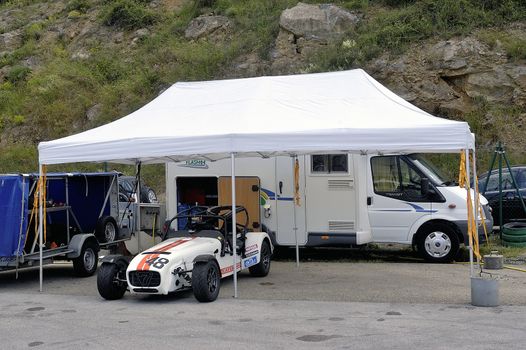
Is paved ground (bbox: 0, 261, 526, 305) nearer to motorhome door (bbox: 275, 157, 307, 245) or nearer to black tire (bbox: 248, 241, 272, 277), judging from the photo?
black tire (bbox: 248, 241, 272, 277)

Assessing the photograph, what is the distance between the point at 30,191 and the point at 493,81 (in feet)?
52.0

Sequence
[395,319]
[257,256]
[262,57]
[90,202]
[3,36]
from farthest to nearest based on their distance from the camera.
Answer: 1. [3,36]
2. [262,57]
3. [90,202]
4. [257,256]
5. [395,319]

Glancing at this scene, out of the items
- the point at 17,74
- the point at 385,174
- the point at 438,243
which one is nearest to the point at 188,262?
the point at 385,174

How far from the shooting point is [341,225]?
1335 cm

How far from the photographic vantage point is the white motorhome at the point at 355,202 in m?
13.3

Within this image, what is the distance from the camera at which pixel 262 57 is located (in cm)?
2716

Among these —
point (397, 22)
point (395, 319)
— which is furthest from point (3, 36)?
point (395, 319)

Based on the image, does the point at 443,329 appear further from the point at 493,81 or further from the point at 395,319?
the point at 493,81

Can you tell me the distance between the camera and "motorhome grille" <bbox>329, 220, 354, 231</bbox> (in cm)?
1330

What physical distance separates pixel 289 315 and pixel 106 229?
6072 millimetres

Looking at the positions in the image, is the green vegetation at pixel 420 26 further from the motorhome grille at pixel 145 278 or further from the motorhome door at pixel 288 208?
the motorhome grille at pixel 145 278

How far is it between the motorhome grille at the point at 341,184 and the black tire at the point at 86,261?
4.68 metres

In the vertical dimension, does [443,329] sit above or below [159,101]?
below

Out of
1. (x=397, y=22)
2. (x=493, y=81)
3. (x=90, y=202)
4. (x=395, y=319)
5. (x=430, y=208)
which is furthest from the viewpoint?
(x=397, y=22)
